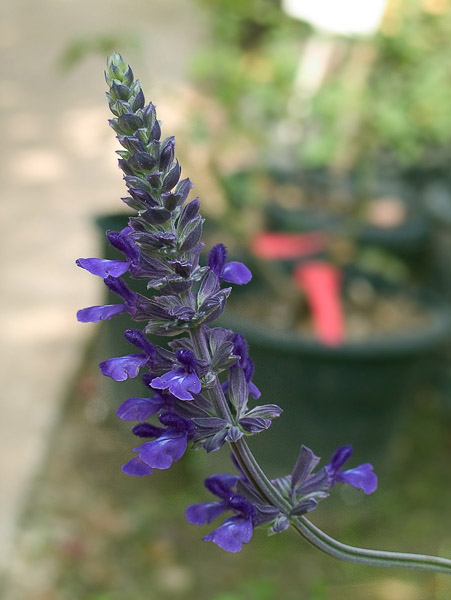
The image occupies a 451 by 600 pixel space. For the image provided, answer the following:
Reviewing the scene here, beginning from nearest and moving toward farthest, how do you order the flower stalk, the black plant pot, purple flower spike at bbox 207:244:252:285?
the flower stalk → purple flower spike at bbox 207:244:252:285 → the black plant pot

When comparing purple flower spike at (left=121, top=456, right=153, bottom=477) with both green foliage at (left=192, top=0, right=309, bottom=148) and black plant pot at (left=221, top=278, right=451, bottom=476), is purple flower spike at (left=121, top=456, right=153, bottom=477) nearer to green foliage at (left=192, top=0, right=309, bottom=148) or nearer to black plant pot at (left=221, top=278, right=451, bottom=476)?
black plant pot at (left=221, top=278, right=451, bottom=476)

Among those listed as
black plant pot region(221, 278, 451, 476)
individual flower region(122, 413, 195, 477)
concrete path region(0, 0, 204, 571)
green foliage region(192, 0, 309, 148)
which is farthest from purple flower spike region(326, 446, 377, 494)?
green foliage region(192, 0, 309, 148)

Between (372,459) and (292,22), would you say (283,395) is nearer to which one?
(372,459)

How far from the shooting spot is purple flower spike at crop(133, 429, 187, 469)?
519mm

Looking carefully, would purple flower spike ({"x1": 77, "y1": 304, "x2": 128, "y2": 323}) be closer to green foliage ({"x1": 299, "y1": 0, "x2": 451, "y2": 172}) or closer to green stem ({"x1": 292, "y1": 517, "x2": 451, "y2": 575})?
green stem ({"x1": 292, "y1": 517, "x2": 451, "y2": 575})

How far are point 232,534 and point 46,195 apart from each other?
3.88m

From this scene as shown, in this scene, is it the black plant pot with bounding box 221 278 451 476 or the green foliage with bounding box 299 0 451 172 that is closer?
the black plant pot with bounding box 221 278 451 476

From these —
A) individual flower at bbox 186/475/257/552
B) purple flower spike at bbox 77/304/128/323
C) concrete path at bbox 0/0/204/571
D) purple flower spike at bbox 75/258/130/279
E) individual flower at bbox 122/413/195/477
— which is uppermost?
purple flower spike at bbox 75/258/130/279

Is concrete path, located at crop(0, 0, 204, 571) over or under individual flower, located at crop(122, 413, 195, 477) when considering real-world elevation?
under

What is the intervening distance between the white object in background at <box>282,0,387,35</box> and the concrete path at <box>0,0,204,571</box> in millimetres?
629

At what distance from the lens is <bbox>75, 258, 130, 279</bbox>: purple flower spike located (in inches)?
20.9

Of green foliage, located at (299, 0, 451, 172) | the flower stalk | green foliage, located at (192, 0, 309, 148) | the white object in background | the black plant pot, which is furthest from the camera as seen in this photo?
green foliage, located at (192, 0, 309, 148)

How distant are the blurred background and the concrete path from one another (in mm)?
12

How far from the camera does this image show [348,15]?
107 inches
